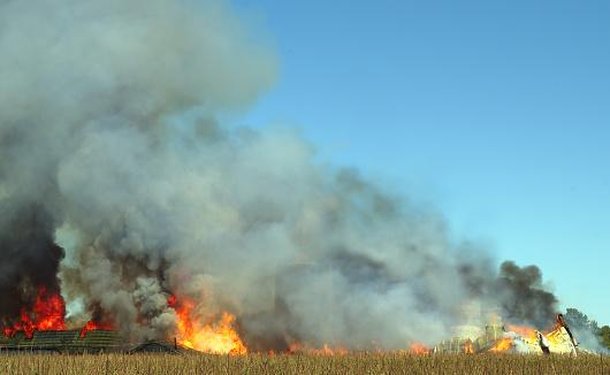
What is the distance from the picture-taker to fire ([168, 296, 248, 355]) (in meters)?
67.9

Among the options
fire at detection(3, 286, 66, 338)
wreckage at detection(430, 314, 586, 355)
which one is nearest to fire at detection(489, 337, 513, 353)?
wreckage at detection(430, 314, 586, 355)

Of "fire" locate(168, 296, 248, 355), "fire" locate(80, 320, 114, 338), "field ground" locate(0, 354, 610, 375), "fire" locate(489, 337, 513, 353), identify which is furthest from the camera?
"fire" locate(80, 320, 114, 338)

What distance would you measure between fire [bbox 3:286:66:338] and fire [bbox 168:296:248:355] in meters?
22.4

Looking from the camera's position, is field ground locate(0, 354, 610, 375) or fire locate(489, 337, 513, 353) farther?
fire locate(489, 337, 513, 353)

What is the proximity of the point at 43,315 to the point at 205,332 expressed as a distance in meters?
27.5

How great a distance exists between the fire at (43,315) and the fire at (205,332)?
22.4 m

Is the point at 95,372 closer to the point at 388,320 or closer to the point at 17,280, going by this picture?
the point at 388,320

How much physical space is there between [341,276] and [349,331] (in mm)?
5322

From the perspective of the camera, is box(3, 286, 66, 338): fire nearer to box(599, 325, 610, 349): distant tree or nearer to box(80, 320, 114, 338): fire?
box(80, 320, 114, 338): fire

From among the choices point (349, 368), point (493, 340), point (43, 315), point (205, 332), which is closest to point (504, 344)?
point (493, 340)

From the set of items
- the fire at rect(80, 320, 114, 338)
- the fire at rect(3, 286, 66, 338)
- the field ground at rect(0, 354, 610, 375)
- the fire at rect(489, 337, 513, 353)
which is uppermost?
the fire at rect(3, 286, 66, 338)

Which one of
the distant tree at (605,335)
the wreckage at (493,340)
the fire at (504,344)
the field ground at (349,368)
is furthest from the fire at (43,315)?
the distant tree at (605,335)

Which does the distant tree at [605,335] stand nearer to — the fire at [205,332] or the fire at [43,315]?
the fire at [205,332]

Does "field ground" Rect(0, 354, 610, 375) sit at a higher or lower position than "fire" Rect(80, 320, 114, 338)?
lower
